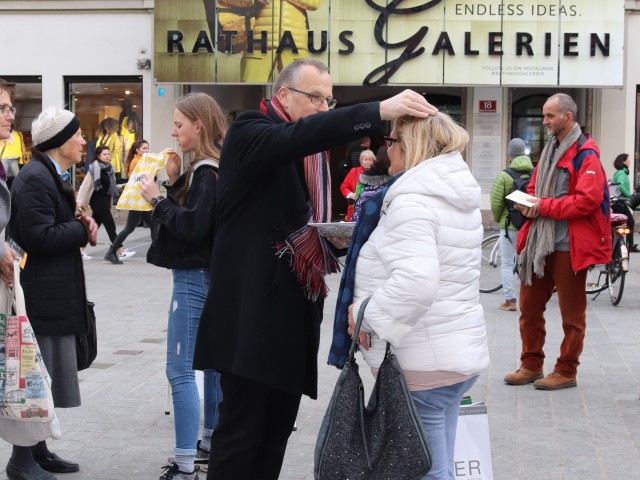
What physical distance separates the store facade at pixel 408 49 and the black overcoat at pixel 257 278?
58.7 feet

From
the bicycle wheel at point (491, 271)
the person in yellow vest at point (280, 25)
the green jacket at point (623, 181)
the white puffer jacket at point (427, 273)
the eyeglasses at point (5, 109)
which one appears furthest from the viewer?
the person in yellow vest at point (280, 25)

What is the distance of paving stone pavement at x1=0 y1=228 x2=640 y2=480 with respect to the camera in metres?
5.62

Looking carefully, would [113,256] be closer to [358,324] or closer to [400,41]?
[400,41]

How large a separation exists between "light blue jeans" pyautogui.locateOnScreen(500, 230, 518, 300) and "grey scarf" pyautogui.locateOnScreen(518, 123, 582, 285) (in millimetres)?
3965

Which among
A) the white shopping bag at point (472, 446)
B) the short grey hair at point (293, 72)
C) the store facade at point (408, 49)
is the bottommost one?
the white shopping bag at point (472, 446)

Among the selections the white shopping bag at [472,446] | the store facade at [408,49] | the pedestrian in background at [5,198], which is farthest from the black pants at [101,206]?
the white shopping bag at [472,446]

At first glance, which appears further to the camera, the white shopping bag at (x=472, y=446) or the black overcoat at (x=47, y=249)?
the black overcoat at (x=47, y=249)

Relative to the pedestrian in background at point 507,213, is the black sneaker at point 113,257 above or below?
below

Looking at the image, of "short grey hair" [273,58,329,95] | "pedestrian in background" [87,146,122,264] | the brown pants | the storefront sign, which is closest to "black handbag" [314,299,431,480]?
"short grey hair" [273,58,329,95]

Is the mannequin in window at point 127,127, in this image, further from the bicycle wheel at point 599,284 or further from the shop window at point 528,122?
the bicycle wheel at point 599,284

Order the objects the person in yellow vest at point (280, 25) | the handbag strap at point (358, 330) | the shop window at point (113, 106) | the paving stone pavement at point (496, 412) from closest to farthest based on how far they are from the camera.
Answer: the handbag strap at point (358, 330)
the paving stone pavement at point (496, 412)
the person in yellow vest at point (280, 25)
the shop window at point (113, 106)

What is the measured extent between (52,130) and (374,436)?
2.55 metres

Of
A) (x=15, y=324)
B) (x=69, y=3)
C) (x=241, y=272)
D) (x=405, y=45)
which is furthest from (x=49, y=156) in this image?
(x=69, y=3)

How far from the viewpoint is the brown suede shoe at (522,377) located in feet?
25.1
